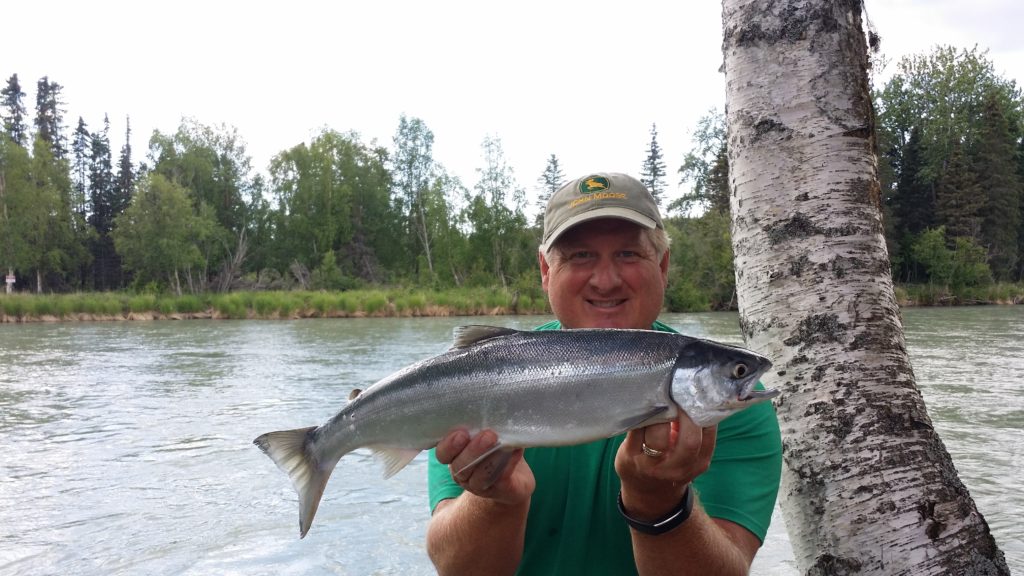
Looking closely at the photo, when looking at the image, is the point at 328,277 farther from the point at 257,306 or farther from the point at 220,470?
the point at 220,470

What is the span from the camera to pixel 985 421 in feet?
28.6

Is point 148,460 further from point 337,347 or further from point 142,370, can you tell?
point 337,347

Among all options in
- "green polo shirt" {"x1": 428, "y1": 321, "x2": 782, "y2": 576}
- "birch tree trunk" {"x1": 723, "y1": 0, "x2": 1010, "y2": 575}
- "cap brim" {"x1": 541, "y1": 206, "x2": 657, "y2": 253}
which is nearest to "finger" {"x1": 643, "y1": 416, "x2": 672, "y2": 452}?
"green polo shirt" {"x1": 428, "y1": 321, "x2": 782, "y2": 576}

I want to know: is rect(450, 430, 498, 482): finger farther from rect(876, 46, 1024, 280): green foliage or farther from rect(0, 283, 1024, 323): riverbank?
rect(876, 46, 1024, 280): green foliage

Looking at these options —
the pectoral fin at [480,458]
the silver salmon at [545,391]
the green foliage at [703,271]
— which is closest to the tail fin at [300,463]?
the silver salmon at [545,391]

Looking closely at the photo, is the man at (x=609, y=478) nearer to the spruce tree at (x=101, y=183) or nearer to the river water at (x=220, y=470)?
the river water at (x=220, y=470)

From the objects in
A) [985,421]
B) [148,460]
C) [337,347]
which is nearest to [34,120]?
[337,347]

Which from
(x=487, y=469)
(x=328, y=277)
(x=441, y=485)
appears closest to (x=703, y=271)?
(x=328, y=277)

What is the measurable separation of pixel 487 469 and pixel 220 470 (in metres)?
6.36

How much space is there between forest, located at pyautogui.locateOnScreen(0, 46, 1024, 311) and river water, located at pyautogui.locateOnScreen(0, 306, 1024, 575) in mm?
31283

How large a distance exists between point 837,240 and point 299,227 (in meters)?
63.1

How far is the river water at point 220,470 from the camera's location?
211 inches

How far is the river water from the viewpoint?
5.35 m

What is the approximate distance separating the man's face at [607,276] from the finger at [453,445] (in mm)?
685
